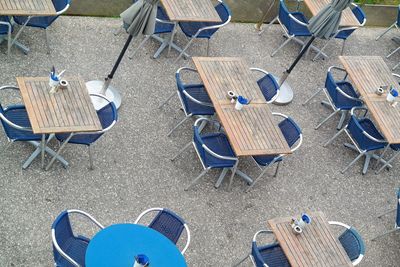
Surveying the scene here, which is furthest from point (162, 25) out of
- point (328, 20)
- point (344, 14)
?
point (344, 14)

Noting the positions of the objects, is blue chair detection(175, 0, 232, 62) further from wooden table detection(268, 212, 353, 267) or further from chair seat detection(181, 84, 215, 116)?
wooden table detection(268, 212, 353, 267)

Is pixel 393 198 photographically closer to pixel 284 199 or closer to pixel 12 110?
pixel 284 199

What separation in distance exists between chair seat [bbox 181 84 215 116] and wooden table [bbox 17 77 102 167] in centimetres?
152

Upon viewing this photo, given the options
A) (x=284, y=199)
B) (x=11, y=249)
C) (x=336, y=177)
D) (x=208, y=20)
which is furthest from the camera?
(x=208, y=20)

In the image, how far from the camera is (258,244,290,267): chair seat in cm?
649

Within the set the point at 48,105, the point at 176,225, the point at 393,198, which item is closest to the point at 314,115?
the point at 393,198

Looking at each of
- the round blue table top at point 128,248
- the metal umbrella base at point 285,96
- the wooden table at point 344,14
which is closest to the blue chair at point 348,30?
the wooden table at point 344,14

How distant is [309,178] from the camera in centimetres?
822

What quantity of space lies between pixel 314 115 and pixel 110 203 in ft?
12.8

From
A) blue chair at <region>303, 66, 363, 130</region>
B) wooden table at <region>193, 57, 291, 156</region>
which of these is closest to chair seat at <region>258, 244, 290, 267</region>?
wooden table at <region>193, 57, 291, 156</region>

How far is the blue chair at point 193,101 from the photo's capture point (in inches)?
306

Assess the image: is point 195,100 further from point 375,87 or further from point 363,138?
point 375,87

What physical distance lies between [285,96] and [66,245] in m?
4.77

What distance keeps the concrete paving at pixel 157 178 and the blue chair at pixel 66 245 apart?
583mm
